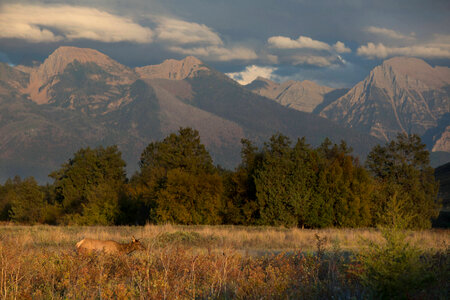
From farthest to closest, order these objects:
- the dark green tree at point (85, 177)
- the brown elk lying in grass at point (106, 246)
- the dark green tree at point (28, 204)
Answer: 1. the dark green tree at point (28, 204)
2. the dark green tree at point (85, 177)
3. the brown elk lying in grass at point (106, 246)

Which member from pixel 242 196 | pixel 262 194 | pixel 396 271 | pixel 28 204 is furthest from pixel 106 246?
pixel 28 204

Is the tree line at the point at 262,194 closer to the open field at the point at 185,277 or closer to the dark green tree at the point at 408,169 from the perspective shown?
the dark green tree at the point at 408,169

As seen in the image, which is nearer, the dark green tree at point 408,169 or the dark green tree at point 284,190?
the dark green tree at point 284,190

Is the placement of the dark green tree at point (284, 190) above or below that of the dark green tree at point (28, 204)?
above

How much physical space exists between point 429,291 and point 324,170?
30.4 metres

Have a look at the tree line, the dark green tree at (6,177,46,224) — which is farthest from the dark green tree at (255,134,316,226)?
the dark green tree at (6,177,46,224)

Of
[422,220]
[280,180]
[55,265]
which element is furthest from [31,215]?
[55,265]

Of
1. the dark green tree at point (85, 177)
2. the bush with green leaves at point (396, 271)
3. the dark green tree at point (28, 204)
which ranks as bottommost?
the dark green tree at point (28, 204)

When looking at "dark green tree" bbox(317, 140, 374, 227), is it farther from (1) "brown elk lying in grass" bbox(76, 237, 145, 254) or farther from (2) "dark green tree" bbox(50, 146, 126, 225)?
(1) "brown elk lying in grass" bbox(76, 237, 145, 254)

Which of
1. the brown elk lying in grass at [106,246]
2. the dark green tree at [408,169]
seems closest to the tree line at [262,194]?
the dark green tree at [408,169]

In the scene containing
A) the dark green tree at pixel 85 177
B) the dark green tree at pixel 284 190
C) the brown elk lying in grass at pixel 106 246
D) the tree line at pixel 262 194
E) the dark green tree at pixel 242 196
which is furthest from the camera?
the dark green tree at pixel 85 177

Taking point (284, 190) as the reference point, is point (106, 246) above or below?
below

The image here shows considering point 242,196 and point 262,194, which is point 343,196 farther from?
point 242,196

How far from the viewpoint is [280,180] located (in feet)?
125
